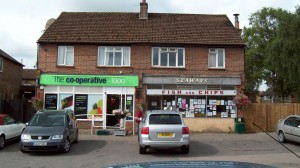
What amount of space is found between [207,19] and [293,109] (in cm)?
865

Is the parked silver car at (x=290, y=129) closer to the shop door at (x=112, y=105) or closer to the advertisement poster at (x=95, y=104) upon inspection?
the shop door at (x=112, y=105)

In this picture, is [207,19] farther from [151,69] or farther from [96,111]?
[96,111]

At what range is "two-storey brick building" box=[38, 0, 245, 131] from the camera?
2370cm

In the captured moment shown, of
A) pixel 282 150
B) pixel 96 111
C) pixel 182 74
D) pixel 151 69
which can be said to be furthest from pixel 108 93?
pixel 282 150

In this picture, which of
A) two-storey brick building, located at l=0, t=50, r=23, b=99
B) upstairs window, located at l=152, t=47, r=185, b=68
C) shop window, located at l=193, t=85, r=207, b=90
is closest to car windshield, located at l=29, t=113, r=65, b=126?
upstairs window, located at l=152, t=47, r=185, b=68

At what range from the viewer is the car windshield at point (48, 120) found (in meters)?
15.3

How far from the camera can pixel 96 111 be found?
23.8 meters

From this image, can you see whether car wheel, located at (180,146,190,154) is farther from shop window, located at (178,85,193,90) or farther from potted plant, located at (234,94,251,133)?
shop window, located at (178,85,193,90)

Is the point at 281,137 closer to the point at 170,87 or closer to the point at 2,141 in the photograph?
the point at 170,87

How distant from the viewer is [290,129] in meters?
17.8

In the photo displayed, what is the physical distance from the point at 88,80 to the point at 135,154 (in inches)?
393

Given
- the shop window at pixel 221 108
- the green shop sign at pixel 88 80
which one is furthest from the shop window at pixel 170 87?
the shop window at pixel 221 108

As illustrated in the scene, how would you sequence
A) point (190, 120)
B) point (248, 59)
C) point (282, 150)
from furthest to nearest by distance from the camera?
1. point (248, 59)
2. point (190, 120)
3. point (282, 150)

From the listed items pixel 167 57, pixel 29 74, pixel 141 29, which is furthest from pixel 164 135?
pixel 29 74
